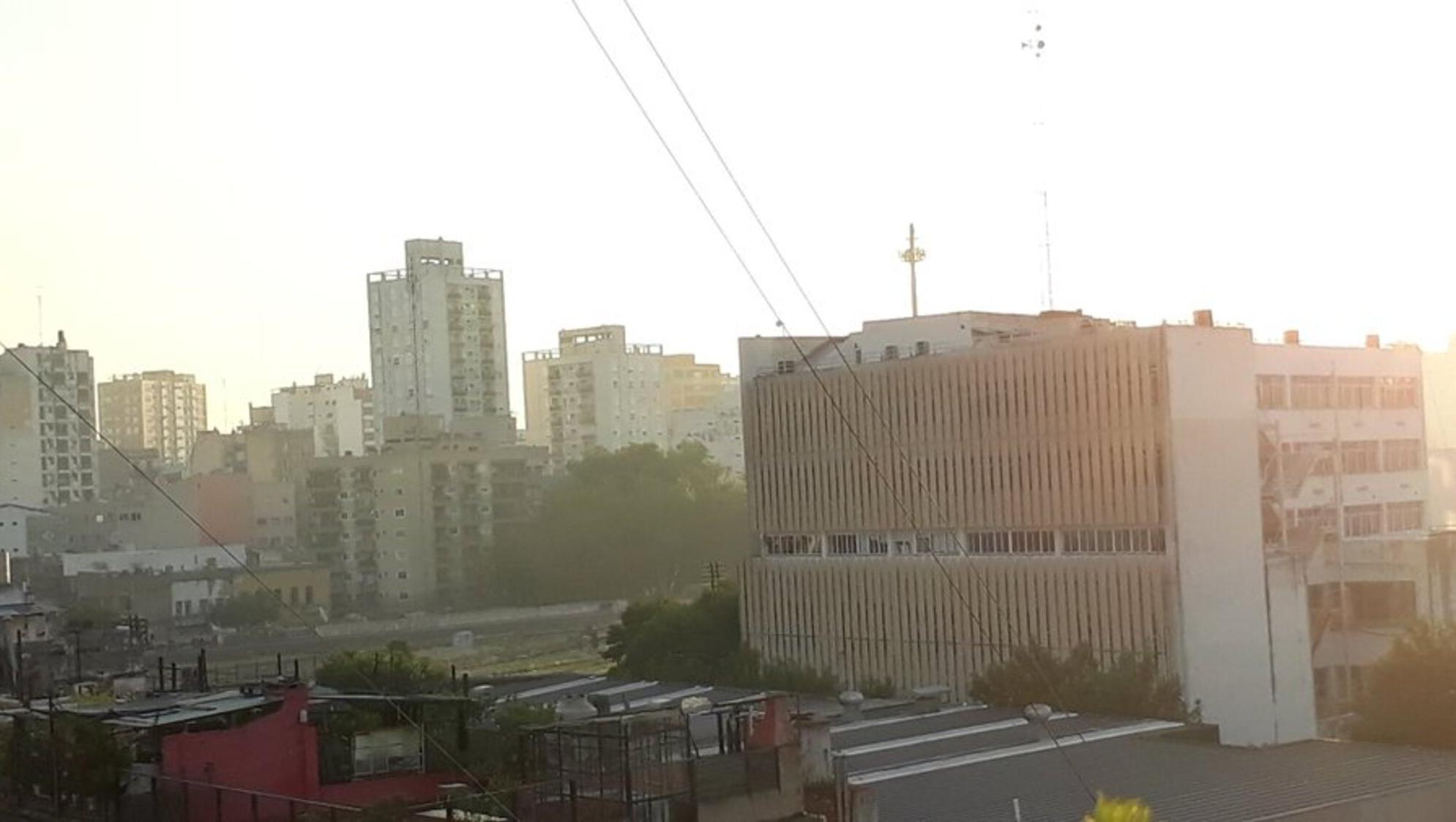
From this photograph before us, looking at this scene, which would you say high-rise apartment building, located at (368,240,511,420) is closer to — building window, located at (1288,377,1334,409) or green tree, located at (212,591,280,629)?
green tree, located at (212,591,280,629)

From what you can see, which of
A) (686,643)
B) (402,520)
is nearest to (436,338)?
(402,520)

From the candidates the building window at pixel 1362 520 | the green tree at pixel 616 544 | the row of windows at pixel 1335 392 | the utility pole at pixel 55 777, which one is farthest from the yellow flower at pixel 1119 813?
the green tree at pixel 616 544

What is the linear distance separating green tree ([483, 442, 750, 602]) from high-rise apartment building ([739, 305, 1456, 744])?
97.1 feet

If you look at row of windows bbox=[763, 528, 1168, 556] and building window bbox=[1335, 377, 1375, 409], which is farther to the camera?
building window bbox=[1335, 377, 1375, 409]

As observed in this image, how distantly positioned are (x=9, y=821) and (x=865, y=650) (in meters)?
23.6

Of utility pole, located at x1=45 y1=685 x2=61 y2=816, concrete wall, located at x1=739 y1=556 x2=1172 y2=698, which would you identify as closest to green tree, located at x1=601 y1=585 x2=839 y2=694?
concrete wall, located at x1=739 y1=556 x2=1172 y2=698

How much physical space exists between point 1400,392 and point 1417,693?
56.0ft

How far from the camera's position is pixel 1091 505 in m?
31.5

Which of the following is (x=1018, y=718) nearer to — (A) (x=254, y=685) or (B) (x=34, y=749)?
(A) (x=254, y=685)

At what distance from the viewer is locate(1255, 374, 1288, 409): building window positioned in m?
37.4

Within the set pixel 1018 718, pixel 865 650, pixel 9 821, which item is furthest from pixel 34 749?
pixel 865 650

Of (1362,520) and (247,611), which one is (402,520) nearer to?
(247,611)

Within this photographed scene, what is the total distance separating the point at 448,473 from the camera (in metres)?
72.3

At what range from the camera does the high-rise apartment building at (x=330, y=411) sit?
111250 millimetres
